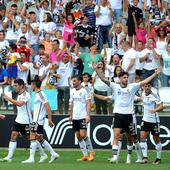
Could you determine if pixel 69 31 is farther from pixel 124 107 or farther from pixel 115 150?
pixel 115 150

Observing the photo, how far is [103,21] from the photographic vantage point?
94.3 ft

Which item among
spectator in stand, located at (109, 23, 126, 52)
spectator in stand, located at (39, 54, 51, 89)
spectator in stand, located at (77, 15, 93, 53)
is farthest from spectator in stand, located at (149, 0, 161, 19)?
spectator in stand, located at (39, 54, 51, 89)

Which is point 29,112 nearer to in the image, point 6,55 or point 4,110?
point 4,110

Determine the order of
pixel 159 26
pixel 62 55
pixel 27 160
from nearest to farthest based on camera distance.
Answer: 1. pixel 27 160
2. pixel 62 55
3. pixel 159 26

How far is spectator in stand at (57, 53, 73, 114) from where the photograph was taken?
25.2m

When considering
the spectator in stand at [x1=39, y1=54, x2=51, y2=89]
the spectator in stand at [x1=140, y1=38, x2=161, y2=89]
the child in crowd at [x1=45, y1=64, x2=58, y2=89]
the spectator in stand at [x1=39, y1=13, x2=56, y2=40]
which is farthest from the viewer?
the spectator in stand at [x1=39, y1=13, x2=56, y2=40]

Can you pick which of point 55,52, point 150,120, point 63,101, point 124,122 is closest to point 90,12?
point 55,52

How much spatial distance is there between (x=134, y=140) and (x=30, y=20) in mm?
9377

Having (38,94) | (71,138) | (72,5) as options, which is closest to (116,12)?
(72,5)

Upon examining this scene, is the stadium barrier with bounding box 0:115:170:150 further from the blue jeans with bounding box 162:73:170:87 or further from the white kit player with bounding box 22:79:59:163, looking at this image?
the white kit player with bounding box 22:79:59:163

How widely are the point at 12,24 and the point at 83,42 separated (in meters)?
2.84

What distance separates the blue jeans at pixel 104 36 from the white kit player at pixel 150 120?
7193 mm

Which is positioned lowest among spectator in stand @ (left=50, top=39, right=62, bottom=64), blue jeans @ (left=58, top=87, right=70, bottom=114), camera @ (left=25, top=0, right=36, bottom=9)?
blue jeans @ (left=58, top=87, right=70, bottom=114)

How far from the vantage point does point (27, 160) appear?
21.0 meters
